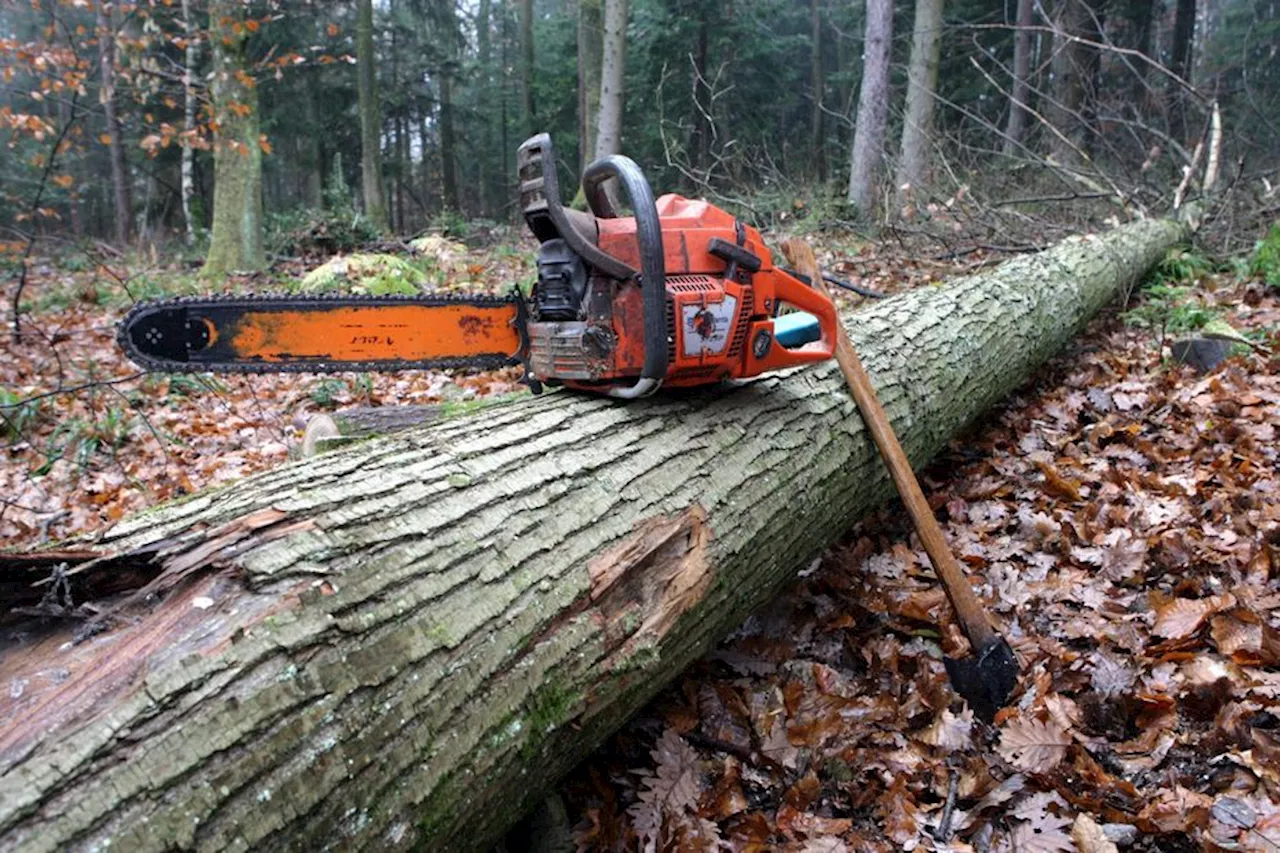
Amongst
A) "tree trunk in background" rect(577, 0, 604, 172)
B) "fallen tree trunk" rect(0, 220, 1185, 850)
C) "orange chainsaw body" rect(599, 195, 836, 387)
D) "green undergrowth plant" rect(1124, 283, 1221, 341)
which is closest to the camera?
"fallen tree trunk" rect(0, 220, 1185, 850)

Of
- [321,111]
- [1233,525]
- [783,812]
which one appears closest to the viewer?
[783,812]

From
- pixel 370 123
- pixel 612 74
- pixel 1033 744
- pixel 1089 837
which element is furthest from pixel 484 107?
pixel 1089 837

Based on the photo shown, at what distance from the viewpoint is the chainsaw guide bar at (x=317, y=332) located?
2160mm

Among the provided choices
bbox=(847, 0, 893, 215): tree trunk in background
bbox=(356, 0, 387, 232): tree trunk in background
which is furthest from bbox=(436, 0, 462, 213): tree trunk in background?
bbox=(847, 0, 893, 215): tree trunk in background

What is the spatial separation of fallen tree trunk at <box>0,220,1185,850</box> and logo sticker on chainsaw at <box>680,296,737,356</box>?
233 millimetres

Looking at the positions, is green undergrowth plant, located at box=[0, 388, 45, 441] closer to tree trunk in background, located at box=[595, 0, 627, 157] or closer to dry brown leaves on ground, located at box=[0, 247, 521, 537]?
dry brown leaves on ground, located at box=[0, 247, 521, 537]

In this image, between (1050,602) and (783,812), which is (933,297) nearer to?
(1050,602)

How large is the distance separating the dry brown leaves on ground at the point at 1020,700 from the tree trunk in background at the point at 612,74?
819 cm

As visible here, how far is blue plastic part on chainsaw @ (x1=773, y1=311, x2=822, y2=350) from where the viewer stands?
256 centimetres

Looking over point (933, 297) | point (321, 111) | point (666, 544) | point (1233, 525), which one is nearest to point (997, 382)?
point (933, 297)

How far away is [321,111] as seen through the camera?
1888cm

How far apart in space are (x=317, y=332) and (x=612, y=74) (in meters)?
8.91

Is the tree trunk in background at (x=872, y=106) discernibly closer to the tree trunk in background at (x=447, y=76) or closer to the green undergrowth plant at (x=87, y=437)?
the green undergrowth plant at (x=87, y=437)

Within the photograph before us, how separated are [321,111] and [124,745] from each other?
2074cm
